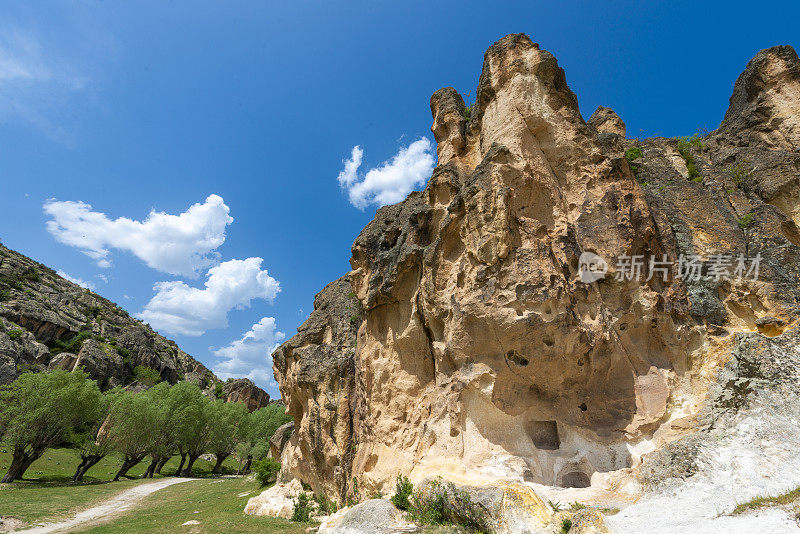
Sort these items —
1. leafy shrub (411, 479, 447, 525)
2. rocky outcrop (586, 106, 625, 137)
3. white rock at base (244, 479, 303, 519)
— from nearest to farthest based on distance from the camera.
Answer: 1. leafy shrub (411, 479, 447, 525)
2. white rock at base (244, 479, 303, 519)
3. rocky outcrop (586, 106, 625, 137)

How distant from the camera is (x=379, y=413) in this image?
49.9ft

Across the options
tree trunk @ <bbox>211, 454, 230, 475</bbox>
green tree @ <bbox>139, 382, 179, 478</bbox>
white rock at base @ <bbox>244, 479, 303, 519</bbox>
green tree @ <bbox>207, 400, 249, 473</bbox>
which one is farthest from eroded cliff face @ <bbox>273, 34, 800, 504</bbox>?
tree trunk @ <bbox>211, 454, 230, 475</bbox>

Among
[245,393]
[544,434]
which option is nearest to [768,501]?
[544,434]

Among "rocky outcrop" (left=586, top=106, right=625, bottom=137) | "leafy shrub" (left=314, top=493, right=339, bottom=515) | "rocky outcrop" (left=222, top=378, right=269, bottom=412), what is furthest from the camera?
"rocky outcrop" (left=222, top=378, right=269, bottom=412)

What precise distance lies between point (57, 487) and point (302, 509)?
22.7 metres

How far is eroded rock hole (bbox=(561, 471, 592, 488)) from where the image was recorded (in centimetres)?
1122

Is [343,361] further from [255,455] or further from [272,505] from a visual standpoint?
[255,455]

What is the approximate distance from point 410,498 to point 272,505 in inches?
472

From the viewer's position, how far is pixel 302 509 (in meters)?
17.7

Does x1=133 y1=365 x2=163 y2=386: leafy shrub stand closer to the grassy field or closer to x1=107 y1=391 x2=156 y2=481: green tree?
the grassy field

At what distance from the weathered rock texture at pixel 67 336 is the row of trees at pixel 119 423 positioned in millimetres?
15184

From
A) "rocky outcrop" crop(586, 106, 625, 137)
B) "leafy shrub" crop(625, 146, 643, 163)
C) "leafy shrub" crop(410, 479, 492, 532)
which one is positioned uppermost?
"rocky outcrop" crop(586, 106, 625, 137)

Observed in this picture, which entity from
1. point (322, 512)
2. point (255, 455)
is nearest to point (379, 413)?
point (322, 512)

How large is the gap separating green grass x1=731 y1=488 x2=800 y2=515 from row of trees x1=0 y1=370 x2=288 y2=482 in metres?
39.1
